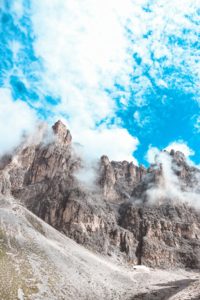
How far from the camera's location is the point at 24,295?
51781mm

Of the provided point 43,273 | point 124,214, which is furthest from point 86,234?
point 43,273

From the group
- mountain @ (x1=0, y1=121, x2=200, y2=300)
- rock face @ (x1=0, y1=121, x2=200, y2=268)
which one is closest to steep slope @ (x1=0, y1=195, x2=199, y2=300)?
mountain @ (x1=0, y1=121, x2=200, y2=300)

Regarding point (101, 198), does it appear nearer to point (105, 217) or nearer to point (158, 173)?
point (105, 217)

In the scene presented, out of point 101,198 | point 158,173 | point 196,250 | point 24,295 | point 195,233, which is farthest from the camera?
point 158,173

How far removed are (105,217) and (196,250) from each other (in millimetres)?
43242

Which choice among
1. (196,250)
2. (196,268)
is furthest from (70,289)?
(196,250)

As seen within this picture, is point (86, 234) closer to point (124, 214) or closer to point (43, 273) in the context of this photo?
point (124, 214)

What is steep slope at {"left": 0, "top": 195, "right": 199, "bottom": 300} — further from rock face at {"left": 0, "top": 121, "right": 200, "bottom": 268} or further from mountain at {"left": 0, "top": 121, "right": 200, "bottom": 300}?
rock face at {"left": 0, "top": 121, "right": 200, "bottom": 268}

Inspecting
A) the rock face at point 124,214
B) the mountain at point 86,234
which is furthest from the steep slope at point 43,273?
the rock face at point 124,214

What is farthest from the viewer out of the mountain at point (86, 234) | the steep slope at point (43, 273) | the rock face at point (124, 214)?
the rock face at point (124, 214)

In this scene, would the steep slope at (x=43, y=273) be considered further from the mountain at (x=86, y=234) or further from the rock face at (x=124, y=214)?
the rock face at (x=124, y=214)

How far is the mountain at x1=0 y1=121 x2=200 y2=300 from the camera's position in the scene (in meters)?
66.1

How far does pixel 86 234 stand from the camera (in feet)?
460

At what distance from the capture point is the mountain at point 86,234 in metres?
66.1
